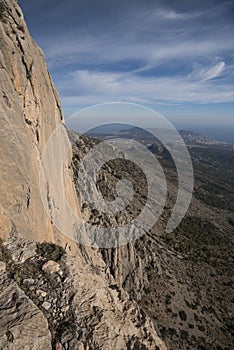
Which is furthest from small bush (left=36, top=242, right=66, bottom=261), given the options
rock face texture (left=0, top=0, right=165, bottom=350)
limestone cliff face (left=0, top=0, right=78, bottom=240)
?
limestone cliff face (left=0, top=0, right=78, bottom=240)

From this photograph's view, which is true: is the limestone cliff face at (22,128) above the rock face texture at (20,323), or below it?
above

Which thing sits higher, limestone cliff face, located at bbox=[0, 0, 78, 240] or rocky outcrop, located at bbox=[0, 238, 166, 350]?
limestone cliff face, located at bbox=[0, 0, 78, 240]

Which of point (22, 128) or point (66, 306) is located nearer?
point (66, 306)

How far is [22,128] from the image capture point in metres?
14.8

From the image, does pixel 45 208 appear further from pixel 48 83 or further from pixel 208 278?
pixel 208 278

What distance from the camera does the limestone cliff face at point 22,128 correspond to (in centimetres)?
1246

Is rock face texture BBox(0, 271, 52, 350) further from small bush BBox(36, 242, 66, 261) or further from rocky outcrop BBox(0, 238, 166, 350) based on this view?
small bush BBox(36, 242, 66, 261)

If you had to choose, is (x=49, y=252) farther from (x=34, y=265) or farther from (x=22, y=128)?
(x=22, y=128)

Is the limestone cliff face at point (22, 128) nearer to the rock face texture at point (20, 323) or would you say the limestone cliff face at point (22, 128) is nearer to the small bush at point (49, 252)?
the small bush at point (49, 252)

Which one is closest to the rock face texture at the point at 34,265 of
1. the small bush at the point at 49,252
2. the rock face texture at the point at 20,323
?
the rock face texture at the point at 20,323

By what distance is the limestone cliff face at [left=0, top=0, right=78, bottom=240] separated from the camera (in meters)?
12.5

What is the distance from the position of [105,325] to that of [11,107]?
12.0 m

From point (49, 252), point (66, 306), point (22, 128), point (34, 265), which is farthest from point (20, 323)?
point (22, 128)

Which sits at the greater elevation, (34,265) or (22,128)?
(22,128)
